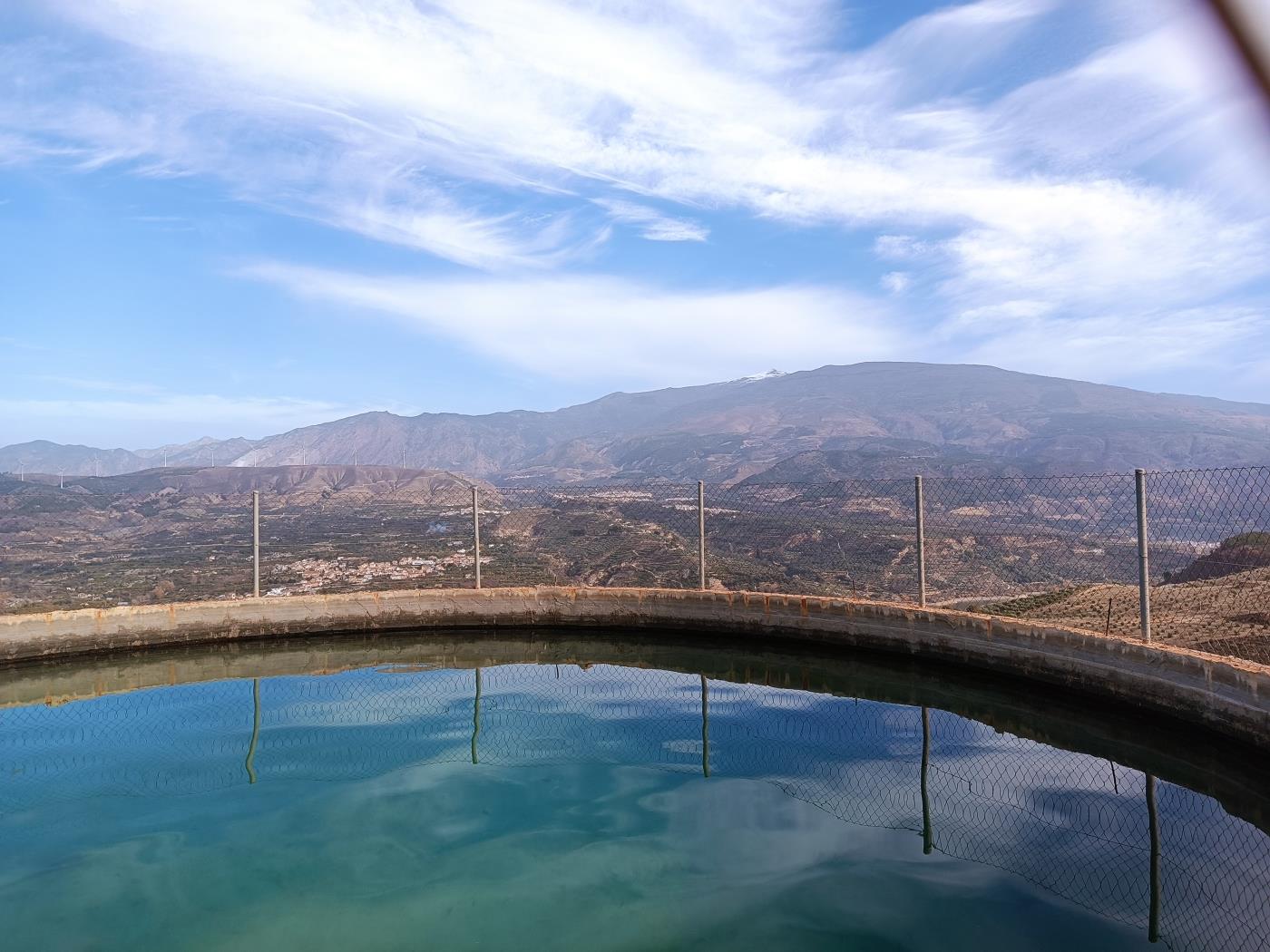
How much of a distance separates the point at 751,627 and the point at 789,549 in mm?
12978

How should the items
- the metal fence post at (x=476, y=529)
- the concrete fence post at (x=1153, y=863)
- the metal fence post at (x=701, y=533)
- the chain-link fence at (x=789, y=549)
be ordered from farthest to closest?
the metal fence post at (x=476, y=529)
the metal fence post at (x=701, y=533)
the chain-link fence at (x=789, y=549)
the concrete fence post at (x=1153, y=863)

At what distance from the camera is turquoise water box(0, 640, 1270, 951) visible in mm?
3268

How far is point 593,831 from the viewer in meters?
4.20

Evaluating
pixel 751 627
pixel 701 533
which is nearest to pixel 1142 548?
pixel 751 627

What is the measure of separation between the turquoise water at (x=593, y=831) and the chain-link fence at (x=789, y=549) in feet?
8.56

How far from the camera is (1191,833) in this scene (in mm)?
4031

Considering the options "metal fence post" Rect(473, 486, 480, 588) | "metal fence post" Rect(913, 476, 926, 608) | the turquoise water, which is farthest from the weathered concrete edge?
the turquoise water

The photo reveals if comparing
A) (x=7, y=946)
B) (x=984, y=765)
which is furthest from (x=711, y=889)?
(x=7, y=946)

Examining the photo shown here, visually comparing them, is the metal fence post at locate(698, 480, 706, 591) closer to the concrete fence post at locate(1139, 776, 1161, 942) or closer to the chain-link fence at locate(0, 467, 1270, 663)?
the chain-link fence at locate(0, 467, 1270, 663)

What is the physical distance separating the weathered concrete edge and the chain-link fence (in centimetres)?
58

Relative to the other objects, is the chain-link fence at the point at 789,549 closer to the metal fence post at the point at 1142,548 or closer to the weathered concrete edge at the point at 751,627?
the metal fence post at the point at 1142,548

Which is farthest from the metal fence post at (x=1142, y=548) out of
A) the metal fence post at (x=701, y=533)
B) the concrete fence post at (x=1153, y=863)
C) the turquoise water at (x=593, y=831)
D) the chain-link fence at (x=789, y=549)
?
the metal fence post at (x=701, y=533)

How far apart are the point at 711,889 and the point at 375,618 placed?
673 cm

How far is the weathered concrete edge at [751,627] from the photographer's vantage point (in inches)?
212
